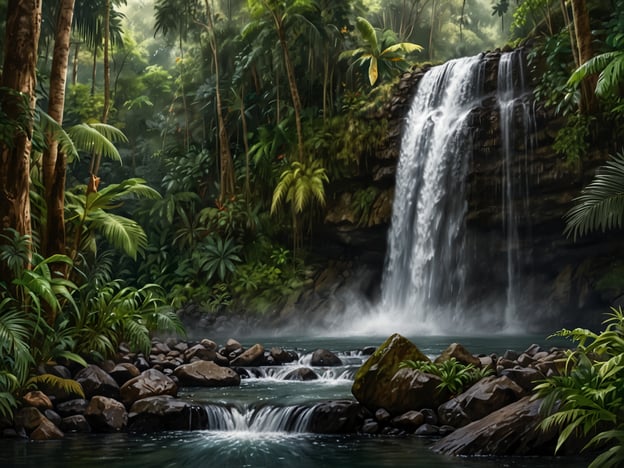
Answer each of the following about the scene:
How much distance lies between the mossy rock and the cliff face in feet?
35.8

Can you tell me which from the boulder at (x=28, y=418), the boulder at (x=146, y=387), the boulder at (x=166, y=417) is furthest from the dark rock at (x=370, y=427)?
the boulder at (x=28, y=418)

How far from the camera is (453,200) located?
20.6 meters

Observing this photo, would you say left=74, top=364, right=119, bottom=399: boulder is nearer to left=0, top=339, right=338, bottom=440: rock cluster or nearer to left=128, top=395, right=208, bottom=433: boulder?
left=0, top=339, right=338, bottom=440: rock cluster

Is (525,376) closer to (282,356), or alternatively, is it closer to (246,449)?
(246,449)

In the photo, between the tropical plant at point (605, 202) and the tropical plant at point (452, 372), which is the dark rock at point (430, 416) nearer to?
the tropical plant at point (452, 372)

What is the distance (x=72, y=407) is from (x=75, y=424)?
1.05ft

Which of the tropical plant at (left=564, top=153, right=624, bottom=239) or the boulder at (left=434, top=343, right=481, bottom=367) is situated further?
the boulder at (left=434, top=343, right=481, bottom=367)

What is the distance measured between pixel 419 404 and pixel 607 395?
2911 mm

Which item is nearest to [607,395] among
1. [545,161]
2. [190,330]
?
[545,161]

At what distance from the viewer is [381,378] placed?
9000 mm

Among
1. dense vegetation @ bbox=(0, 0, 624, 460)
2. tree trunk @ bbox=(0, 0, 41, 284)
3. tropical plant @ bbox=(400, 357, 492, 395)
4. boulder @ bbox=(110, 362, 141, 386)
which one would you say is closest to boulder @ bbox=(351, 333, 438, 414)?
tropical plant @ bbox=(400, 357, 492, 395)

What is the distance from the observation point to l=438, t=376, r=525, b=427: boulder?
8.24 m

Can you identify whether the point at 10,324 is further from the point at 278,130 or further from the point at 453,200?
the point at 278,130

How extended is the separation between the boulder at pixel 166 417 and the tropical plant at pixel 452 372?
2.45 meters
